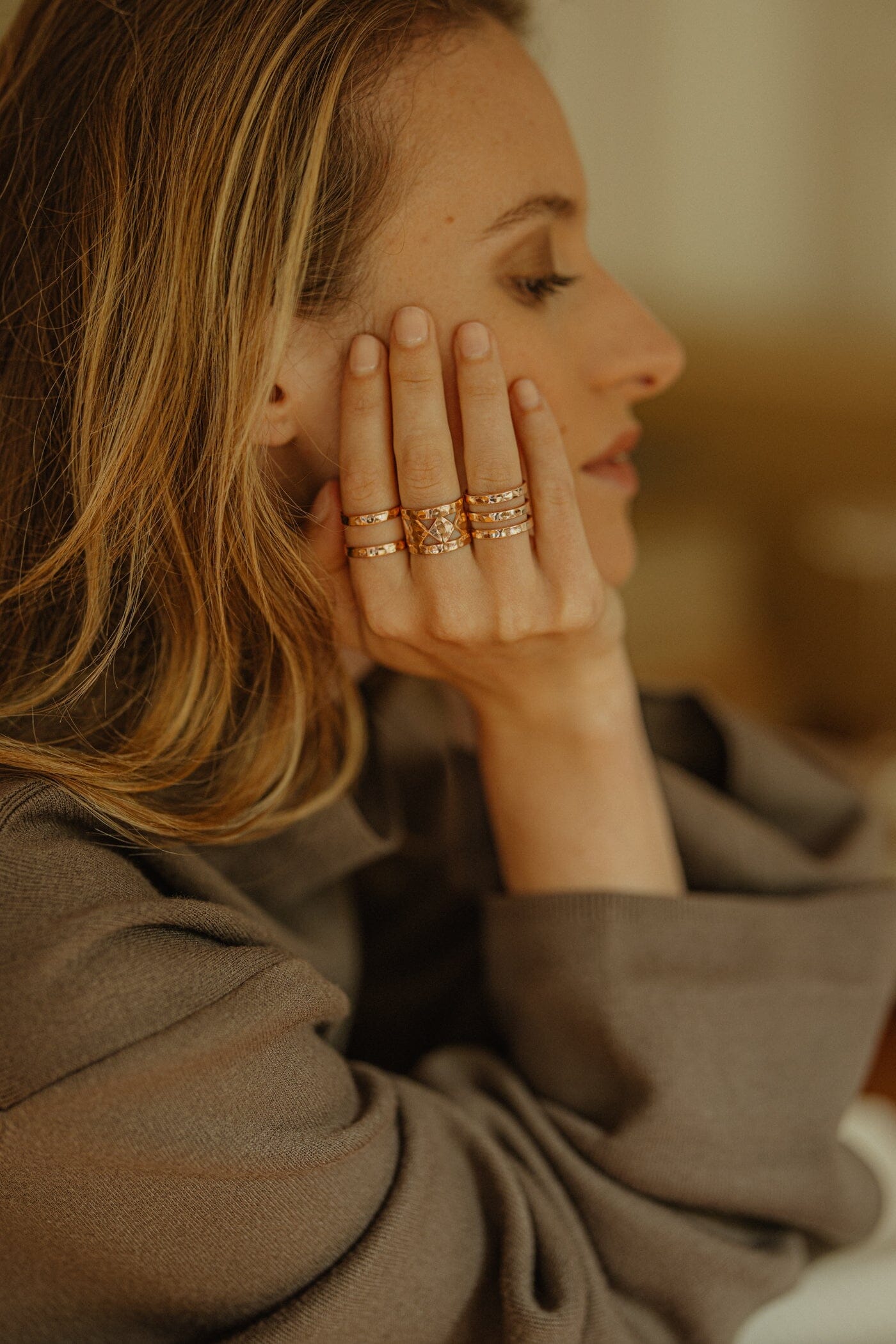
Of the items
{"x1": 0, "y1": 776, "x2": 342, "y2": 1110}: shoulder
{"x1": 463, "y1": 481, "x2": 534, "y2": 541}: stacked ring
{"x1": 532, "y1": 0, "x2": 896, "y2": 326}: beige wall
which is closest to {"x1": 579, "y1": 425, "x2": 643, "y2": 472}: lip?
{"x1": 463, "y1": 481, "x2": 534, "y2": 541}: stacked ring

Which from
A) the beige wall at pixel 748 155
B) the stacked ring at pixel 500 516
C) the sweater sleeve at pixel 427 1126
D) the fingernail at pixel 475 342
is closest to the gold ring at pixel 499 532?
the stacked ring at pixel 500 516

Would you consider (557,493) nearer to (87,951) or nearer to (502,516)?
(502,516)

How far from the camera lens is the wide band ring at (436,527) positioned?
2.08ft

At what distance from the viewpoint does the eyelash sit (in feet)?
2.18

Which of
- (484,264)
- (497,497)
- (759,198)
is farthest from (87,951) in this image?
(759,198)

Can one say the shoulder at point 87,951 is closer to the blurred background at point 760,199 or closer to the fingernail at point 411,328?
the fingernail at point 411,328

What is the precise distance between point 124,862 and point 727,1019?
400 millimetres

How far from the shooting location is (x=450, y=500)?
2.08 ft

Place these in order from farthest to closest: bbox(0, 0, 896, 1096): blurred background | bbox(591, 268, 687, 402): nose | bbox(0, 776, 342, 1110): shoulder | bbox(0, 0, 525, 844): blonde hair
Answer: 1. bbox(0, 0, 896, 1096): blurred background
2. bbox(591, 268, 687, 402): nose
3. bbox(0, 0, 525, 844): blonde hair
4. bbox(0, 776, 342, 1110): shoulder

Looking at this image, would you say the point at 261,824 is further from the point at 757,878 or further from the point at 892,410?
the point at 892,410

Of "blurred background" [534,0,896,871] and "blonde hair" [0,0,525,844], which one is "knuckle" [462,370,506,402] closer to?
"blonde hair" [0,0,525,844]

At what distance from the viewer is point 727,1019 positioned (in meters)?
0.68

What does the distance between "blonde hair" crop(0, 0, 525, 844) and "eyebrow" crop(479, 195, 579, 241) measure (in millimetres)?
68

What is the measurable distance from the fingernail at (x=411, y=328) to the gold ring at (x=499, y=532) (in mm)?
117
